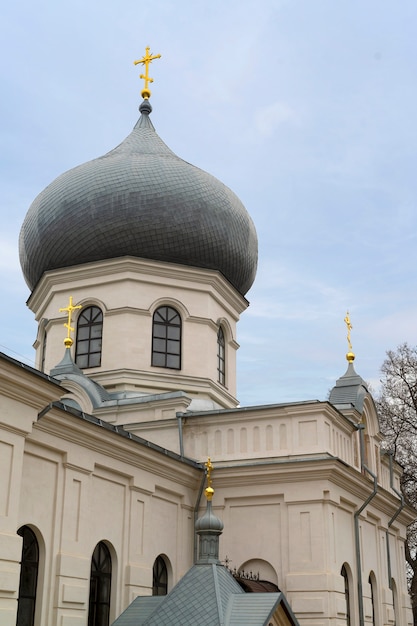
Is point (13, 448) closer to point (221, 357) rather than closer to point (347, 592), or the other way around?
point (347, 592)

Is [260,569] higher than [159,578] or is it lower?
higher

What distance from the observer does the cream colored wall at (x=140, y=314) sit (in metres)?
18.8

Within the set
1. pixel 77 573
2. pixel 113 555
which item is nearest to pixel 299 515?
pixel 113 555

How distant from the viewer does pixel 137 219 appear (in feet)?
64.2

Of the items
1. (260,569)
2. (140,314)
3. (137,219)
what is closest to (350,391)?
(260,569)

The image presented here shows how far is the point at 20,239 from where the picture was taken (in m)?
21.5

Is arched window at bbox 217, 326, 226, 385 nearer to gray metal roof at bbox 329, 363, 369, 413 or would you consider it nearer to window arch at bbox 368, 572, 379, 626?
gray metal roof at bbox 329, 363, 369, 413

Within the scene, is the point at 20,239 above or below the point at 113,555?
above

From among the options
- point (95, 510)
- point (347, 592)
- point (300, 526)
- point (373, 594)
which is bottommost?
point (347, 592)

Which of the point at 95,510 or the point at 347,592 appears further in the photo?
the point at 347,592

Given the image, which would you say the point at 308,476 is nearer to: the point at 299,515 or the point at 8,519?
the point at 299,515

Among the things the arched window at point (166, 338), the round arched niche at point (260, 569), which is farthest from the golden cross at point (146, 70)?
the round arched niche at point (260, 569)

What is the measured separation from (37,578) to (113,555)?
2.08 meters

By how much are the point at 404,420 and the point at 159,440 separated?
37.2 feet
